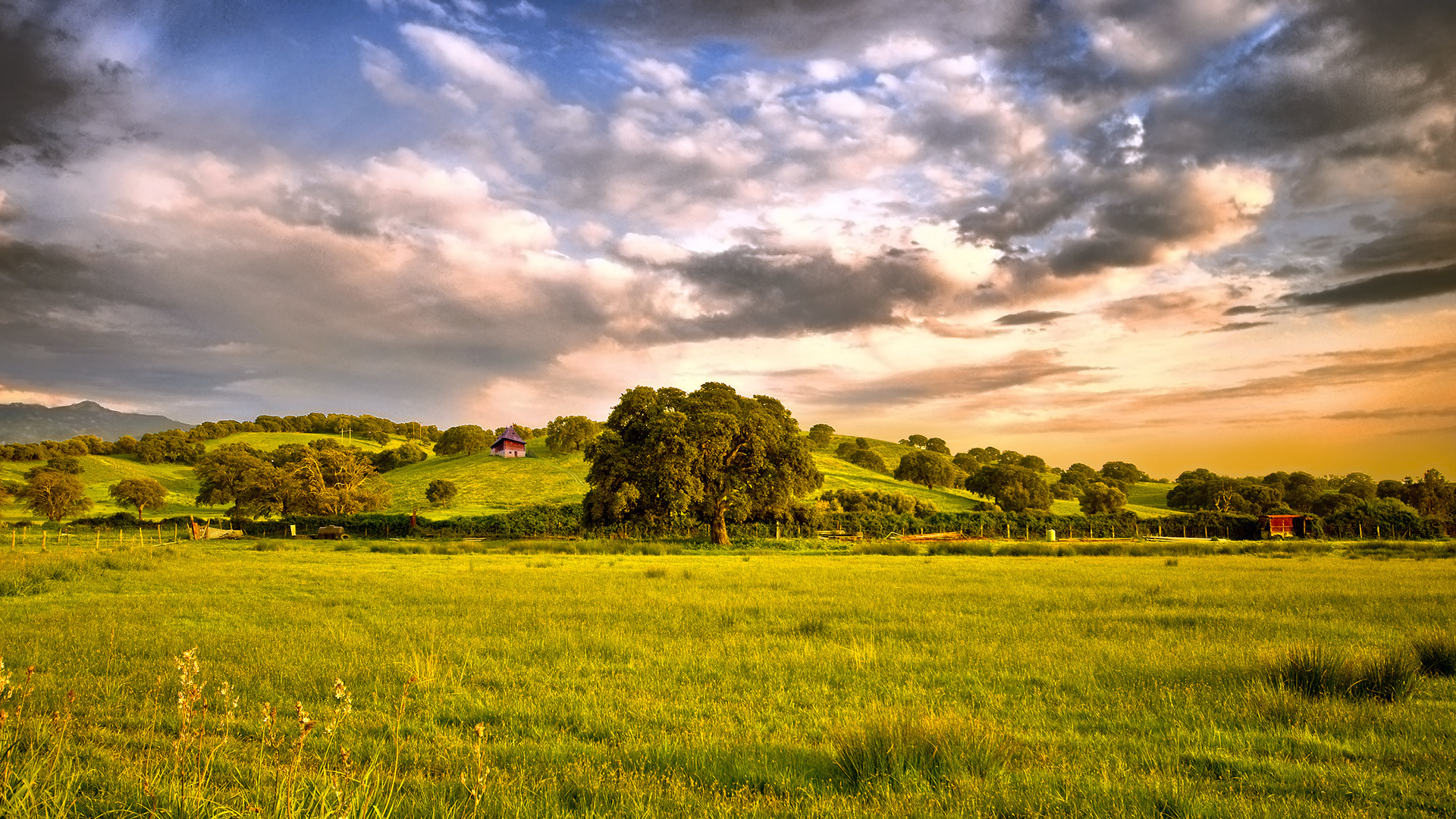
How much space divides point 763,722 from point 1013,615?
1086 cm

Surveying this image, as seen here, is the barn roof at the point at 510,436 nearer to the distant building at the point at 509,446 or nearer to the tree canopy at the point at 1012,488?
the distant building at the point at 509,446

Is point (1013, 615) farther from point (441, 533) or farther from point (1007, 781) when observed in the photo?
point (441, 533)

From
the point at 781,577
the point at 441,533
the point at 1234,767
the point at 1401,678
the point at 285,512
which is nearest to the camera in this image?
the point at 1234,767

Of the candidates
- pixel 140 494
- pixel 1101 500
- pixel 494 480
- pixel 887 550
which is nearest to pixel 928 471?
pixel 1101 500

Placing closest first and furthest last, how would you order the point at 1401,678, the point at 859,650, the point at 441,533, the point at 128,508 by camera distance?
1. the point at 1401,678
2. the point at 859,650
3. the point at 441,533
4. the point at 128,508

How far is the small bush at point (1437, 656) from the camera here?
10.9 meters

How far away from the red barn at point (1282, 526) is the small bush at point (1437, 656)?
80438 mm

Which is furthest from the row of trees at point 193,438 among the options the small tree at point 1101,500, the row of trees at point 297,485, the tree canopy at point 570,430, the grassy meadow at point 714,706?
the grassy meadow at point 714,706

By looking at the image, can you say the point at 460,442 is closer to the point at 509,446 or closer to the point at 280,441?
the point at 509,446

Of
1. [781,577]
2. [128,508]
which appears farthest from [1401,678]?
[128,508]

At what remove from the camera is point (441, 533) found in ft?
213

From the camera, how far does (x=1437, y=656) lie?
11.1m

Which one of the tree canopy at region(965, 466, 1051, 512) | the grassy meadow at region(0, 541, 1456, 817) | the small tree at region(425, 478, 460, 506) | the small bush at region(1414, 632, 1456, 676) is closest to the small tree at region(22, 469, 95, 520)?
the small tree at region(425, 478, 460, 506)

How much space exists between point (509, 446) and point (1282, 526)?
110 m
